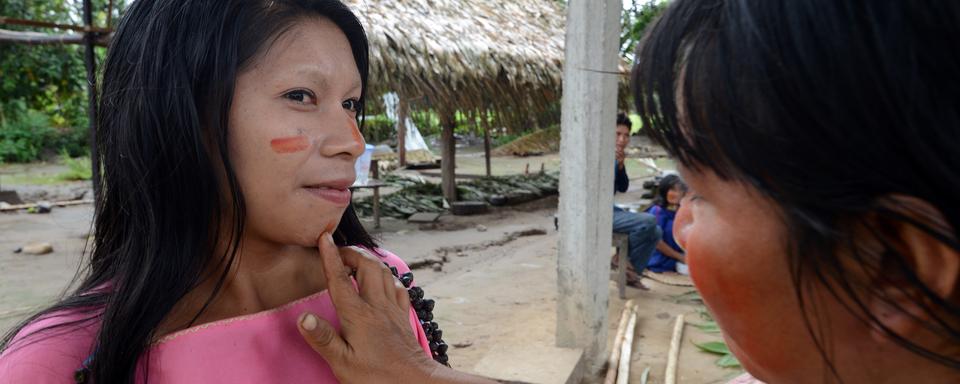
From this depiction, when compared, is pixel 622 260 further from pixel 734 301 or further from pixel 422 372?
pixel 734 301

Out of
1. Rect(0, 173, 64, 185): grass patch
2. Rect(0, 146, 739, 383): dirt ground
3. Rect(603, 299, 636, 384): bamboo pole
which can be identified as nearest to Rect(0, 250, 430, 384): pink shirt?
Rect(0, 146, 739, 383): dirt ground

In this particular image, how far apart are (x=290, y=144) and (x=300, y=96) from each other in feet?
0.30

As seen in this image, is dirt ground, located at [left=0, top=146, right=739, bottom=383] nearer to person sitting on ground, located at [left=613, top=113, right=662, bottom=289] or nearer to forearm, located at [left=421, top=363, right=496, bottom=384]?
person sitting on ground, located at [left=613, top=113, right=662, bottom=289]

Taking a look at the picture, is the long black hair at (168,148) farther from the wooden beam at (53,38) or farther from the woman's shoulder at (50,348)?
the wooden beam at (53,38)

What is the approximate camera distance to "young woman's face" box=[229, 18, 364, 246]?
1.10 meters

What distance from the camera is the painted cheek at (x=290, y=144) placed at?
43.4 inches

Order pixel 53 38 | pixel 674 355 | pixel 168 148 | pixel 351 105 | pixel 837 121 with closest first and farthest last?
pixel 837 121, pixel 168 148, pixel 351 105, pixel 674 355, pixel 53 38

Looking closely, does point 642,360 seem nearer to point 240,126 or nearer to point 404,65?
point 240,126

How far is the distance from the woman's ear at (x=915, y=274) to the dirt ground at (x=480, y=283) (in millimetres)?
2534

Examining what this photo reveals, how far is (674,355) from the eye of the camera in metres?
3.75

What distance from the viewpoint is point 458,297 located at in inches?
209

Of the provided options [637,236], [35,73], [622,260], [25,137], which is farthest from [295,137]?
[25,137]

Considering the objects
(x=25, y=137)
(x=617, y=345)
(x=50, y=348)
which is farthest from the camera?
(x=25, y=137)

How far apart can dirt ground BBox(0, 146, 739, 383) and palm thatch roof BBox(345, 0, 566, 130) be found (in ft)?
5.36
